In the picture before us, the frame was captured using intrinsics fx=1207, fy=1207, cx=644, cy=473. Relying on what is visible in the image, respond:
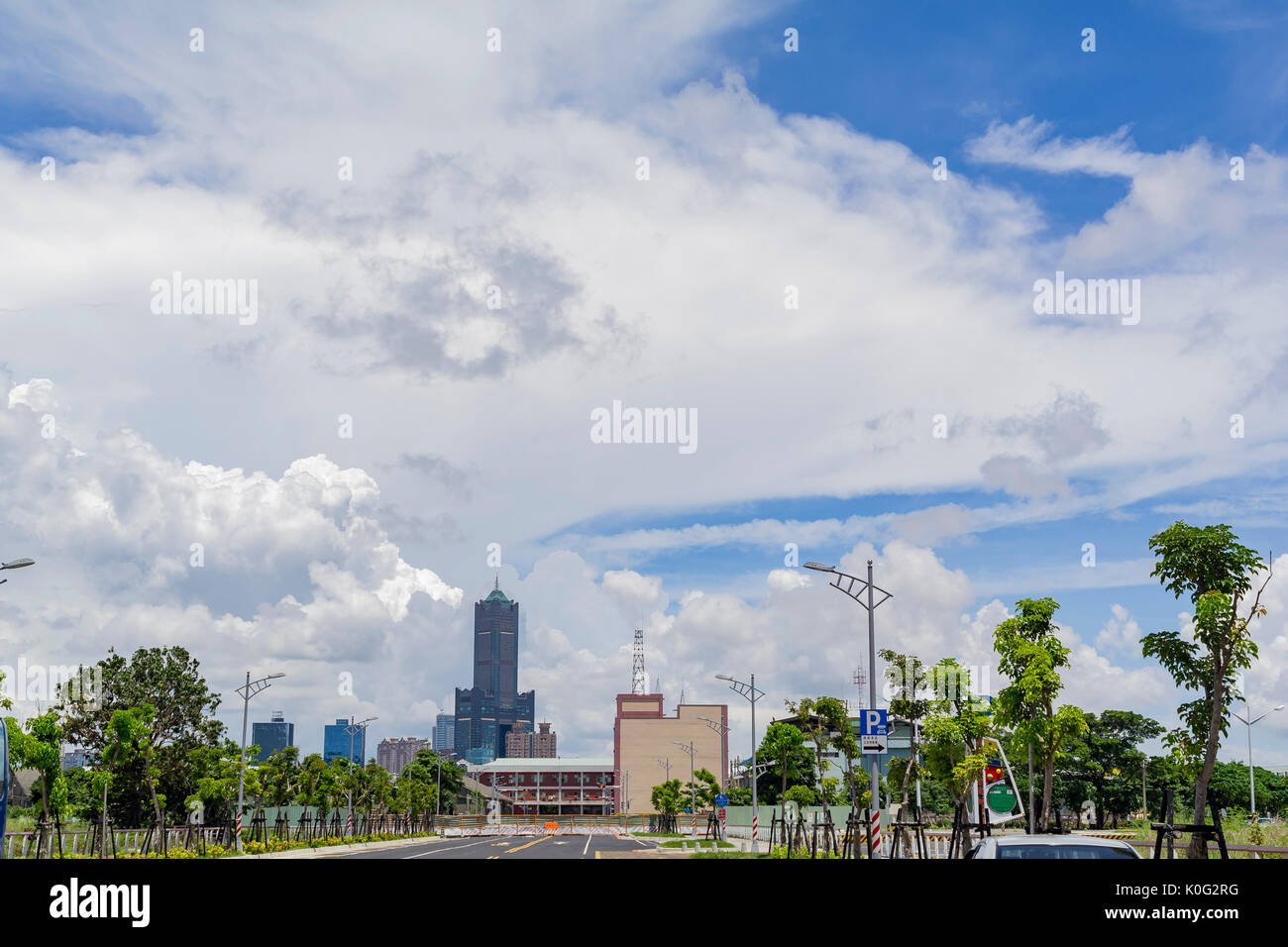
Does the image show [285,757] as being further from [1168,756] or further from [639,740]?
[639,740]

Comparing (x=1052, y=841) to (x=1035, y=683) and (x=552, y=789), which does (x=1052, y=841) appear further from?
(x=552, y=789)

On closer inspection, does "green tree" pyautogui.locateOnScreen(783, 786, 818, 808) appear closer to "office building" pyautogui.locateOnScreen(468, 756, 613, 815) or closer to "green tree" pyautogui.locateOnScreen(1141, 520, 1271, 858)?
"green tree" pyautogui.locateOnScreen(1141, 520, 1271, 858)

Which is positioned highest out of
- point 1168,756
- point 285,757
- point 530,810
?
point 1168,756

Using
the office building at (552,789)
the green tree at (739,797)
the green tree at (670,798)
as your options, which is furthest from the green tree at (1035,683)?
the office building at (552,789)

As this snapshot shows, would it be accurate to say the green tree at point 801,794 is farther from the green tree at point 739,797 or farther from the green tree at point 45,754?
the green tree at point 739,797

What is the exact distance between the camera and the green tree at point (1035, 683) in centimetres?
3077

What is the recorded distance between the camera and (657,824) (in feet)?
415

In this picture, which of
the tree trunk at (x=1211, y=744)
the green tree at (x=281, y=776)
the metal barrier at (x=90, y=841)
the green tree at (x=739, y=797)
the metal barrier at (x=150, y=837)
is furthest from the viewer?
the green tree at (x=739, y=797)

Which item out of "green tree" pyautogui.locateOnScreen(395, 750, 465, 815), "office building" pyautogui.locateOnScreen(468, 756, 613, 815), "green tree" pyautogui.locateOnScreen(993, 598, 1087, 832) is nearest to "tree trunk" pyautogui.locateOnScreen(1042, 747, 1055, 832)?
"green tree" pyautogui.locateOnScreen(993, 598, 1087, 832)

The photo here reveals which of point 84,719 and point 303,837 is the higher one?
point 84,719

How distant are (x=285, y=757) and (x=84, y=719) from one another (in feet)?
40.1
